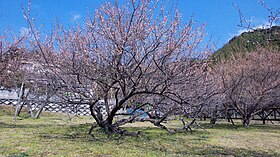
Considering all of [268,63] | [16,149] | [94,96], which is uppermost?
[268,63]

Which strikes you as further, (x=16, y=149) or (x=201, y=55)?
(x=201, y=55)

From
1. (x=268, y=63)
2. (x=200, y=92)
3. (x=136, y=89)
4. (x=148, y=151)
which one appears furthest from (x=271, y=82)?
(x=148, y=151)

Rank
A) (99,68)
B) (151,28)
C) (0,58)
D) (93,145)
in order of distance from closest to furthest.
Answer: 1. (93,145)
2. (151,28)
3. (99,68)
4. (0,58)

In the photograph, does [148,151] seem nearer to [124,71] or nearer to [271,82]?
[124,71]

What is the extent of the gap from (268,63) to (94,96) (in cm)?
957

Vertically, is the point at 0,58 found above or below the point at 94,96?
above

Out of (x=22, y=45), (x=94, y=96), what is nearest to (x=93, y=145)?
(x=94, y=96)

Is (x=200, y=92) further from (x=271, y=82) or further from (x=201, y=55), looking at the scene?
(x=271, y=82)

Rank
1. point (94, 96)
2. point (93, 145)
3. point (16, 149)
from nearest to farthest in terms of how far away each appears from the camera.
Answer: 1. point (16, 149)
2. point (93, 145)
3. point (94, 96)

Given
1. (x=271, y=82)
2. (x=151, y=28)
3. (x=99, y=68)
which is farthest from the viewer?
(x=271, y=82)

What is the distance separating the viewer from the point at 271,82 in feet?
Result: 42.4

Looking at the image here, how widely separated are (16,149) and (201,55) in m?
4.75

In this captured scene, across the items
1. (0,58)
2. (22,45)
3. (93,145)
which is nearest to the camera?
(93,145)

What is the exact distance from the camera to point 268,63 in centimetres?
1293
